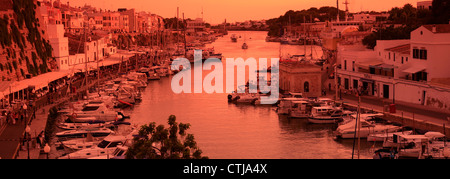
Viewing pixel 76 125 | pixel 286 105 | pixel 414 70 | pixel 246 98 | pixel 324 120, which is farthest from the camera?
pixel 246 98

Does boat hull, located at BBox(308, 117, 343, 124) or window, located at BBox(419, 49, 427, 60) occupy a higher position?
window, located at BBox(419, 49, 427, 60)

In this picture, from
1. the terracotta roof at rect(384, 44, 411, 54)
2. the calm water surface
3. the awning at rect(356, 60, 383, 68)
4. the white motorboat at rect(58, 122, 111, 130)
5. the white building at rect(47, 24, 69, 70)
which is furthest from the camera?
the white building at rect(47, 24, 69, 70)

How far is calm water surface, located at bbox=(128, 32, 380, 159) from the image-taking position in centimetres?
2109

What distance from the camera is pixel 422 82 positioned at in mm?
26625

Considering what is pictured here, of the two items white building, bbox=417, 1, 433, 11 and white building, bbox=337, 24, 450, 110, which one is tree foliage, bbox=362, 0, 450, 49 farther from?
white building, bbox=417, 1, 433, 11

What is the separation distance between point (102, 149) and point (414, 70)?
16.1 metres

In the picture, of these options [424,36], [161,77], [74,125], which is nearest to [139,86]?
[161,77]

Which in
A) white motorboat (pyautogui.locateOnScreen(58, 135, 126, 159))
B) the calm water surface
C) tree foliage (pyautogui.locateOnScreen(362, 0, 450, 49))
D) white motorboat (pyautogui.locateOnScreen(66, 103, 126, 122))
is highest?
tree foliage (pyautogui.locateOnScreen(362, 0, 450, 49))

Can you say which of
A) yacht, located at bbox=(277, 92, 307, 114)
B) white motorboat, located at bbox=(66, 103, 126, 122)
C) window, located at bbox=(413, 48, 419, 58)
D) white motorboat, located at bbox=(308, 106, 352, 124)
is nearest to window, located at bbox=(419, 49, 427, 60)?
window, located at bbox=(413, 48, 419, 58)

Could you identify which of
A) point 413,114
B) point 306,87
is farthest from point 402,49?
point 413,114

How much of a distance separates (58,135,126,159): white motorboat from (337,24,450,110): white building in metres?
13.6

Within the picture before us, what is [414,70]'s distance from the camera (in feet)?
91.0

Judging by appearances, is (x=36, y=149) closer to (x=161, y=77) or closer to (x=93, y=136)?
(x=93, y=136)

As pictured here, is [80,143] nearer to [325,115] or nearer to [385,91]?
[325,115]
